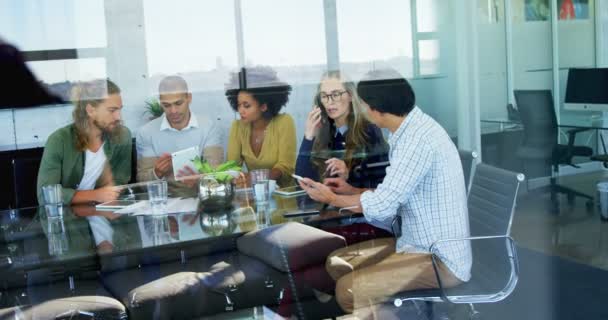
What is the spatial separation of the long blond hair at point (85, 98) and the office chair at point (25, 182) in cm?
27

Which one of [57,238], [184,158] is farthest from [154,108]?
[57,238]

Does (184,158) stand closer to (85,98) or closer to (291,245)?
(85,98)

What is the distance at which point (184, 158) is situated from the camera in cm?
480

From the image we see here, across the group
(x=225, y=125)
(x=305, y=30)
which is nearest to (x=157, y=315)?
(x=225, y=125)

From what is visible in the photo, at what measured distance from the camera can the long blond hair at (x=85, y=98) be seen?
4496 millimetres

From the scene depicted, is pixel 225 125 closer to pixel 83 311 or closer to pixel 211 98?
pixel 211 98

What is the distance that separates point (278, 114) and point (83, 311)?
1.71 meters

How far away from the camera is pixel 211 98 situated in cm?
480

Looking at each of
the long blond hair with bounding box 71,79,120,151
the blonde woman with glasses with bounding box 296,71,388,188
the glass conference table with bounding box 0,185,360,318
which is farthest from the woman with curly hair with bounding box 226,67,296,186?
the long blond hair with bounding box 71,79,120,151

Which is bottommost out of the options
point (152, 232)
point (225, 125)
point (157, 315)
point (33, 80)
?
point (157, 315)

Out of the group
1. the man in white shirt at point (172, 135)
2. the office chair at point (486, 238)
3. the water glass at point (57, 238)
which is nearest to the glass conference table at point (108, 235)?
the water glass at point (57, 238)

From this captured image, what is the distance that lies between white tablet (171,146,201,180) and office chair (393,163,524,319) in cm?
169

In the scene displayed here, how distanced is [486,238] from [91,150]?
221 centimetres

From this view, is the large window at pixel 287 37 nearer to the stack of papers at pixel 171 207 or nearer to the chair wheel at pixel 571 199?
the stack of papers at pixel 171 207
